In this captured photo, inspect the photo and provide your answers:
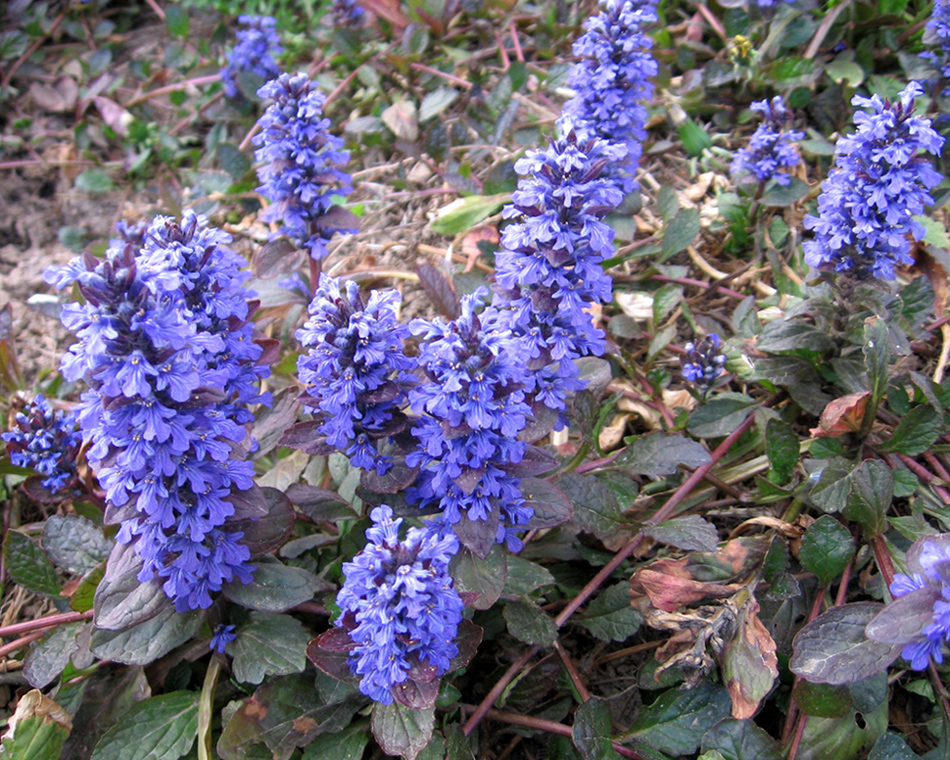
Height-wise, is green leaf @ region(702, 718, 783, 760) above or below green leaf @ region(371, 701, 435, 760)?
below

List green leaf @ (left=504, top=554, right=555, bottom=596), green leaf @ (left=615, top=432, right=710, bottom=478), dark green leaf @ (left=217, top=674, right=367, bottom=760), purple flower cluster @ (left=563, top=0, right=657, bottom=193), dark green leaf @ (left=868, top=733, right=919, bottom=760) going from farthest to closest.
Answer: purple flower cluster @ (left=563, top=0, right=657, bottom=193), green leaf @ (left=615, top=432, right=710, bottom=478), green leaf @ (left=504, top=554, right=555, bottom=596), dark green leaf @ (left=217, top=674, right=367, bottom=760), dark green leaf @ (left=868, top=733, right=919, bottom=760)

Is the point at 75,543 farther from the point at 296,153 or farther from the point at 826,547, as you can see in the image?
the point at 826,547

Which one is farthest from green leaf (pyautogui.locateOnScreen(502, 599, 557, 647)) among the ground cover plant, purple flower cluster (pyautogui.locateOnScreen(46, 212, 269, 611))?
purple flower cluster (pyautogui.locateOnScreen(46, 212, 269, 611))

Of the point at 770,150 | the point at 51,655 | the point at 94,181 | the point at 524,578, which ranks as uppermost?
the point at 770,150

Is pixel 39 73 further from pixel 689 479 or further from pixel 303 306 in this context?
pixel 689 479

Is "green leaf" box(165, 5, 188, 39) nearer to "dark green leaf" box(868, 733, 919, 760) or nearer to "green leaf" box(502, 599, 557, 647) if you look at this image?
"green leaf" box(502, 599, 557, 647)

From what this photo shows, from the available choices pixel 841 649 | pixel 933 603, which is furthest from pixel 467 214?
→ pixel 933 603
